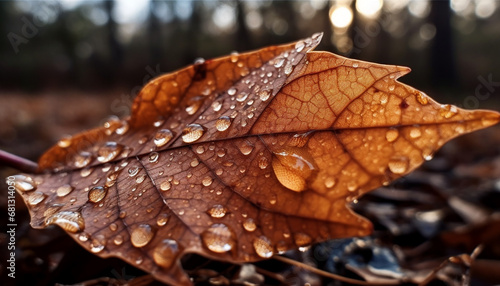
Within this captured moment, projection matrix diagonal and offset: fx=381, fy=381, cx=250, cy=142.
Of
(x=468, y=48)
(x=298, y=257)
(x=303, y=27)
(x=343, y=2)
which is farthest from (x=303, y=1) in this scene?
(x=298, y=257)

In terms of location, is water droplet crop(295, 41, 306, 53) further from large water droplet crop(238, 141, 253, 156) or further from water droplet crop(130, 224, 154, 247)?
water droplet crop(130, 224, 154, 247)

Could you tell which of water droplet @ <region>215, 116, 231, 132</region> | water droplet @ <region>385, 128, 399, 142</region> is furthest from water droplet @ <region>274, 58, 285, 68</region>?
water droplet @ <region>385, 128, 399, 142</region>

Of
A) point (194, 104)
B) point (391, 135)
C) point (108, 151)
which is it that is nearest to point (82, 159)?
point (108, 151)

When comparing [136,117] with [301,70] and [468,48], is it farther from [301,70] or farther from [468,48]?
[468,48]

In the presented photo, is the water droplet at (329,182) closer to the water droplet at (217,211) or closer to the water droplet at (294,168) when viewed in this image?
the water droplet at (294,168)

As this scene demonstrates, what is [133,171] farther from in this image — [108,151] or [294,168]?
[294,168]

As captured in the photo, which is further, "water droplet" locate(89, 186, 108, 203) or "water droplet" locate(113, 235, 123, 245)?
"water droplet" locate(89, 186, 108, 203)
